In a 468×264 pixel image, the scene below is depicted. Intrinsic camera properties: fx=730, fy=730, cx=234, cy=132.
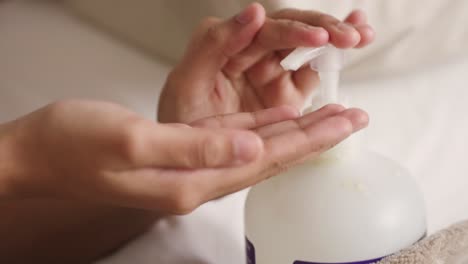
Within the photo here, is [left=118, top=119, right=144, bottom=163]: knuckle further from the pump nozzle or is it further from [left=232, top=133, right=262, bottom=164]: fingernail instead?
the pump nozzle

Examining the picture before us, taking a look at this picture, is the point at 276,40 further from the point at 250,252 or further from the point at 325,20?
the point at 250,252

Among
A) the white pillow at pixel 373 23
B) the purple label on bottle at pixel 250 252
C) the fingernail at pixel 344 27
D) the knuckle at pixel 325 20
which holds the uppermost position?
the fingernail at pixel 344 27

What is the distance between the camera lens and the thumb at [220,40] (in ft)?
1.94

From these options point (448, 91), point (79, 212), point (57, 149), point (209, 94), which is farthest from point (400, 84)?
point (57, 149)

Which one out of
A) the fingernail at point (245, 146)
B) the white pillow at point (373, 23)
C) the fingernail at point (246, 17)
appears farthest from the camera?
the white pillow at point (373, 23)

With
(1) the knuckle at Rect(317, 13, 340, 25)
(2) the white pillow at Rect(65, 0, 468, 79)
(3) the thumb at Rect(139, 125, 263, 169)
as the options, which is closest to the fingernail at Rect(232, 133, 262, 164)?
(3) the thumb at Rect(139, 125, 263, 169)

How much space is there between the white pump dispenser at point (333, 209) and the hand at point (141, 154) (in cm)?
6

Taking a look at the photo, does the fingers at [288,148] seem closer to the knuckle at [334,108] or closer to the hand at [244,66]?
the knuckle at [334,108]

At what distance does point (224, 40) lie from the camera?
23.8 inches

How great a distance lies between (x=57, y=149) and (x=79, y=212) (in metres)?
0.23

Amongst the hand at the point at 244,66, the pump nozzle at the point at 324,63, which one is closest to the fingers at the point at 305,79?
the hand at the point at 244,66

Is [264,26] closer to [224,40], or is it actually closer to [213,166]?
[224,40]

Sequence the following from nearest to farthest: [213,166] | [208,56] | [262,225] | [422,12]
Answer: [213,166] → [262,225] → [208,56] → [422,12]

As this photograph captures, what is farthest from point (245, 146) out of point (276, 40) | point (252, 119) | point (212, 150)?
point (276, 40)
